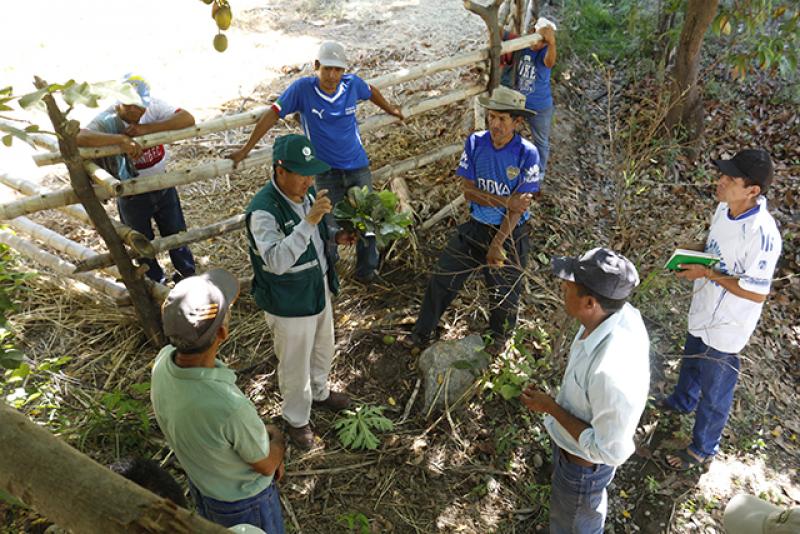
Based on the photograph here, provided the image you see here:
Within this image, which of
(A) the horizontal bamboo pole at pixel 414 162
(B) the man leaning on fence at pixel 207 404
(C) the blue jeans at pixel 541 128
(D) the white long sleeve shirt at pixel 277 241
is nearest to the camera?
(B) the man leaning on fence at pixel 207 404

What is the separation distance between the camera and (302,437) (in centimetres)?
370

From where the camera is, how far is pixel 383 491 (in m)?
3.56

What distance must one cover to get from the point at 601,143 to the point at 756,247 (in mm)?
4577

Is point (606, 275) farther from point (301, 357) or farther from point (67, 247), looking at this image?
point (67, 247)

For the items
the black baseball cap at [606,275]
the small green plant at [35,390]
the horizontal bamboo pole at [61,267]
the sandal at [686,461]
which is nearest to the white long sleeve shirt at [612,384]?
the black baseball cap at [606,275]

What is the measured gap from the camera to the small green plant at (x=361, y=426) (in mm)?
3723

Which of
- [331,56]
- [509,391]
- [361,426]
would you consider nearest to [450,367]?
[509,391]

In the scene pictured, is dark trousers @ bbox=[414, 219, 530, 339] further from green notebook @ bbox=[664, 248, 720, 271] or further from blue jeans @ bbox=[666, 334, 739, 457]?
blue jeans @ bbox=[666, 334, 739, 457]

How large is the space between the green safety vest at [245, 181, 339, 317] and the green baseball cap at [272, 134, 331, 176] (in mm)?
186

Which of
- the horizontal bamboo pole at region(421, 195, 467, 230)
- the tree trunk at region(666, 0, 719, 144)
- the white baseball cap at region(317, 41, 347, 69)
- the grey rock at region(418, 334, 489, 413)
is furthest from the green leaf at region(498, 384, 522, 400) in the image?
the tree trunk at region(666, 0, 719, 144)

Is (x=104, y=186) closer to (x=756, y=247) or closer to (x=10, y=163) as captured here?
(x=10, y=163)

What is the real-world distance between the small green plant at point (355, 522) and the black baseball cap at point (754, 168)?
2.92 metres

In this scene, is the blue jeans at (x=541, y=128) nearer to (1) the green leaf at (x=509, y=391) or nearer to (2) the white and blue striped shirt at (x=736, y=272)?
(2) the white and blue striped shirt at (x=736, y=272)

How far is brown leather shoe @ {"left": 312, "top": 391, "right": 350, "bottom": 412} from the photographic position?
3949 mm
